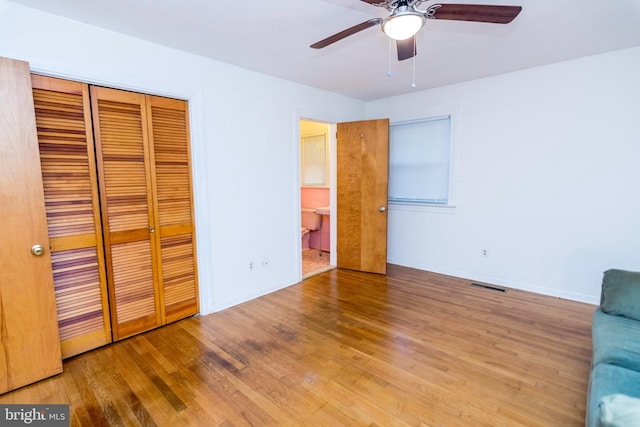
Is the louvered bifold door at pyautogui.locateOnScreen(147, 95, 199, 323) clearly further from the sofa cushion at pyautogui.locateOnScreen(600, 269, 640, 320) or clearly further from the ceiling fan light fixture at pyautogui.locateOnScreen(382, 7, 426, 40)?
the sofa cushion at pyautogui.locateOnScreen(600, 269, 640, 320)

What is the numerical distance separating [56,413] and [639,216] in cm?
493

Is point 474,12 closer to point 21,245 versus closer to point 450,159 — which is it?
point 450,159

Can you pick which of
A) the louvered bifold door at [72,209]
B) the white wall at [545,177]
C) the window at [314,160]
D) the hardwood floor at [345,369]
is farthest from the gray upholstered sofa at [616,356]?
the window at [314,160]

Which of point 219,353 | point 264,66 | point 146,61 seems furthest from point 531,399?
point 146,61

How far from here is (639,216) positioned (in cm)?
292

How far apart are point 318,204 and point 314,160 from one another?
0.83 metres

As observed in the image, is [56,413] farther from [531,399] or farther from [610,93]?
[610,93]

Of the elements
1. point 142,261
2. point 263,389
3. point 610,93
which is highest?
point 610,93

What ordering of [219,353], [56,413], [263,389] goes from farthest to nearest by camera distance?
[219,353] < [263,389] < [56,413]

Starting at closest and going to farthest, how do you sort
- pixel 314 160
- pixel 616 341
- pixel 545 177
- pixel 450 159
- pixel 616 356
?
pixel 616 356 → pixel 616 341 → pixel 545 177 → pixel 450 159 → pixel 314 160

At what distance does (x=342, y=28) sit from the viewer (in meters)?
2.36

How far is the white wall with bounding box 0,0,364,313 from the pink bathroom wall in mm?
1605

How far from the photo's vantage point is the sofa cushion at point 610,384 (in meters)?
1.34

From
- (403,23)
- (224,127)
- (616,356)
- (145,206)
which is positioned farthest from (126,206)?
(616,356)
